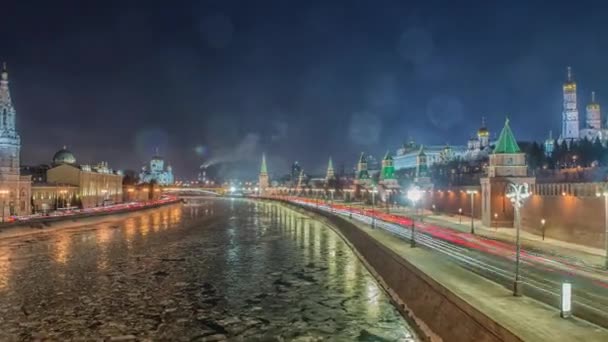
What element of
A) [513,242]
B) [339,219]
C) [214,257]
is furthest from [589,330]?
[339,219]

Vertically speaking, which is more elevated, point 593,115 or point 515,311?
point 593,115

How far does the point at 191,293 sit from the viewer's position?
26750mm

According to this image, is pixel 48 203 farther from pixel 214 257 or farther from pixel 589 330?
pixel 589 330

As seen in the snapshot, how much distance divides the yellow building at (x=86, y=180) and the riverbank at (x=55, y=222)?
11948 mm

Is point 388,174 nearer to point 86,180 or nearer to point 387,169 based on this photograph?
point 387,169

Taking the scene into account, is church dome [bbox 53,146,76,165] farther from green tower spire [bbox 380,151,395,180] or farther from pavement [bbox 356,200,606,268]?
pavement [bbox 356,200,606,268]

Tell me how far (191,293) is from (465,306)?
15.0 meters

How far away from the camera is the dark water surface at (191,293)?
66.0ft

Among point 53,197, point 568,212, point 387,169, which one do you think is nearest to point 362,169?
point 387,169

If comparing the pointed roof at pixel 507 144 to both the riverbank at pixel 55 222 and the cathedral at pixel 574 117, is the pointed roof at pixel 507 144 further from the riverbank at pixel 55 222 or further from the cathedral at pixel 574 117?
the cathedral at pixel 574 117

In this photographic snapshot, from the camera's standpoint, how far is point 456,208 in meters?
69.9

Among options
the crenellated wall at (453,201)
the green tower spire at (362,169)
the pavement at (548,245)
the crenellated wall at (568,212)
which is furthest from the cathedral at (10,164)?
the green tower spire at (362,169)

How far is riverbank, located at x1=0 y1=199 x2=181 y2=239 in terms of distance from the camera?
176 feet

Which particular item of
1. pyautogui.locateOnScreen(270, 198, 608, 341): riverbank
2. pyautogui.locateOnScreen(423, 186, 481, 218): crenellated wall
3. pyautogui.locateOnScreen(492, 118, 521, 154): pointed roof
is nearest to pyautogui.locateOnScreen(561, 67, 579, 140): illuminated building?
pyautogui.locateOnScreen(423, 186, 481, 218): crenellated wall
